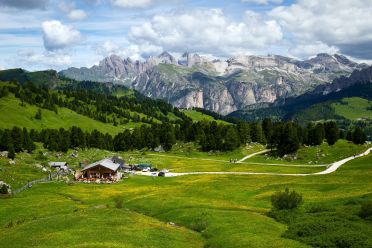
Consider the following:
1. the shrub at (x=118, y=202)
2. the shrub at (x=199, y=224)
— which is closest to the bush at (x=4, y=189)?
the shrub at (x=118, y=202)

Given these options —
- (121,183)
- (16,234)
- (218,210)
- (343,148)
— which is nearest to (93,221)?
(16,234)

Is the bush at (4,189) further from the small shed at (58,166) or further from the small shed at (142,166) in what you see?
the small shed at (142,166)

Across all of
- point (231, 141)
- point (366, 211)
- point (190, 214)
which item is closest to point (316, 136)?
point (231, 141)

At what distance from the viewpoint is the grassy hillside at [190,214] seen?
52812mm

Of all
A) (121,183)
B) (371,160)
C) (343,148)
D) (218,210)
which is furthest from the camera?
(343,148)

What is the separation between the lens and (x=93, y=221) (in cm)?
6316

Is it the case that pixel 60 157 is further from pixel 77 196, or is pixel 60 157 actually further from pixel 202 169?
pixel 77 196

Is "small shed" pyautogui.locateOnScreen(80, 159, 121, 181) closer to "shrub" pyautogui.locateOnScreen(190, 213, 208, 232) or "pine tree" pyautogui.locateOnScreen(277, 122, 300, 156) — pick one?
"shrub" pyautogui.locateOnScreen(190, 213, 208, 232)

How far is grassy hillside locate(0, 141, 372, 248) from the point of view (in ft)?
173

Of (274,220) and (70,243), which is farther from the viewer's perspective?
(274,220)

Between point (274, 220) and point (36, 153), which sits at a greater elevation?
point (36, 153)

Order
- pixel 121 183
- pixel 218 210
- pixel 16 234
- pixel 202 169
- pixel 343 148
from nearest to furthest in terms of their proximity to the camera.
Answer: pixel 16 234
pixel 218 210
pixel 121 183
pixel 202 169
pixel 343 148

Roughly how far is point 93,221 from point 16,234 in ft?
35.3

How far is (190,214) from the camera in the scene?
233 feet
